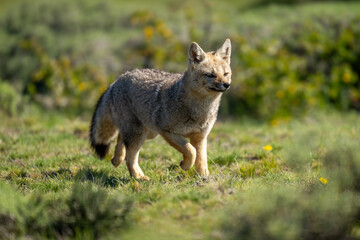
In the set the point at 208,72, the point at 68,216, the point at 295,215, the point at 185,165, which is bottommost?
the point at 185,165

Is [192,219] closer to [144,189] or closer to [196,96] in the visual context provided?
[144,189]

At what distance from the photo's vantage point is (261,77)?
34.3 feet

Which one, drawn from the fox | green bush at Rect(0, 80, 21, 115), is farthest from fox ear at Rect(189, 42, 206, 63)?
green bush at Rect(0, 80, 21, 115)

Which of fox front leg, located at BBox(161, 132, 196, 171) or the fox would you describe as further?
the fox

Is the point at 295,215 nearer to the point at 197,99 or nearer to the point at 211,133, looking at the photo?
the point at 197,99

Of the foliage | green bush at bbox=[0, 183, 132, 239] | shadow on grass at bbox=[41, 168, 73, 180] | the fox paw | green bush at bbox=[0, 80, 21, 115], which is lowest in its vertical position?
green bush at bbox=[0, 80, 21, 115]

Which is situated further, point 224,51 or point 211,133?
point 211,133

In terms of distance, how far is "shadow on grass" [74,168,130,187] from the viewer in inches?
192

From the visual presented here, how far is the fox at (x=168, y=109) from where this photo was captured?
17.3ft

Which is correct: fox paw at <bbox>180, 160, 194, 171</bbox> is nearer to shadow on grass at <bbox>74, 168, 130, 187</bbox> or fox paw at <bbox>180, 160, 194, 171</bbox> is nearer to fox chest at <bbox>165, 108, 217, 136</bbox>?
fox chest at <bbox>165, 108, 217, 136</bbox>

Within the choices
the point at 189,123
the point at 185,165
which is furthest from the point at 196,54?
the point at 185,165

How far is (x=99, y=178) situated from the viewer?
5.14 metres

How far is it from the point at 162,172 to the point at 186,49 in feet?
20.8

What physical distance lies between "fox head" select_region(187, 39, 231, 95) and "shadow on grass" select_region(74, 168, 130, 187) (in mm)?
1519
